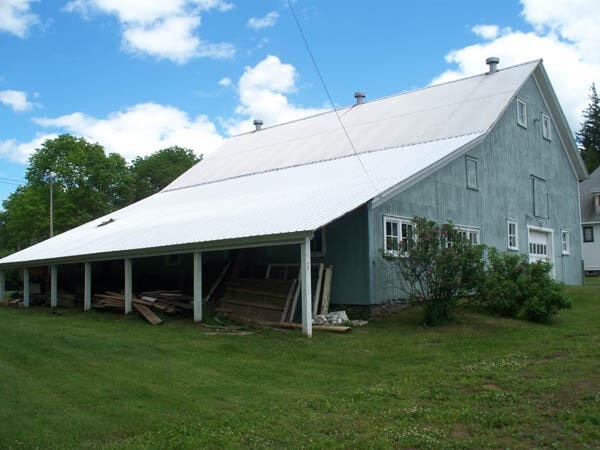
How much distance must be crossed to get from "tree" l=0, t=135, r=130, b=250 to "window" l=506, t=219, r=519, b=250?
42.5 m

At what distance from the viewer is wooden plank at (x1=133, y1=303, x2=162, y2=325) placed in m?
15.7

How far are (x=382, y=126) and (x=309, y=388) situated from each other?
1659 cm

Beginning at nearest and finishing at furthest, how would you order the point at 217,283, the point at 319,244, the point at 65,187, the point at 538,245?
the point at 319,244 < the point at 217,283 < the point at 538,245 < the point at 65,187

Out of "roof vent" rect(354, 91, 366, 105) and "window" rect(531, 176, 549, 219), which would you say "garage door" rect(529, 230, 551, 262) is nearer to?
"window" rect(531, 176, 549, 219)

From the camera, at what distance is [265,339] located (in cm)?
1234

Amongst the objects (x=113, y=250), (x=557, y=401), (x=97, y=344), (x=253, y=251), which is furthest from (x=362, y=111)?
(x=557, y=401)

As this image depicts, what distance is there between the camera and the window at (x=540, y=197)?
74.5ft

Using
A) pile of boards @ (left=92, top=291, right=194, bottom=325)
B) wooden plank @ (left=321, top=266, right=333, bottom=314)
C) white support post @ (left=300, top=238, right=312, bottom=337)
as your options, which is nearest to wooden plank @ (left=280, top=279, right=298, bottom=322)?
wooden plank @ (left=321, top=266, right=333, bottom=314)

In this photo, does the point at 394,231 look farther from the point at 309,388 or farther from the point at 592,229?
the point at 592,229

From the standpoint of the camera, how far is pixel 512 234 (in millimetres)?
21219

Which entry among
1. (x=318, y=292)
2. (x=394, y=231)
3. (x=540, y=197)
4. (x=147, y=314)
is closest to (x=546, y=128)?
(x=540, y=197)

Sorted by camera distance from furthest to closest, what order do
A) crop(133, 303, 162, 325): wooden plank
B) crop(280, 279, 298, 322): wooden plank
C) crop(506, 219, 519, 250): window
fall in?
crop(506, 219, 519, 250): window → crop(133, 303, 162, 325): wooden plank → crop(280, 279, 298, 322): wooden plank

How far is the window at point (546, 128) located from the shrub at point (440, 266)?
12.4 m

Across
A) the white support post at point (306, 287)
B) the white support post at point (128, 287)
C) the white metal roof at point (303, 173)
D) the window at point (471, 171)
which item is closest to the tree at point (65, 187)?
the white metal roof at point (303, 173)
